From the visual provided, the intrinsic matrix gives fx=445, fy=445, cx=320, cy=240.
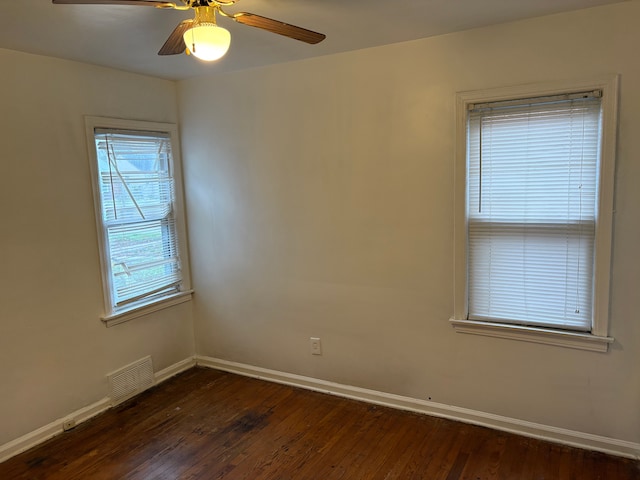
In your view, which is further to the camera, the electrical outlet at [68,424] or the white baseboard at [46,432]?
the electrical outlet at [68,424]

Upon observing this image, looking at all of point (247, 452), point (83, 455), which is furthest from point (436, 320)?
point (83, 455)

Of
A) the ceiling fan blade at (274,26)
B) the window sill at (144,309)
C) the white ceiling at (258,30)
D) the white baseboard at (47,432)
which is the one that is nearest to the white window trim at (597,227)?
the white ceiling at (258,30)

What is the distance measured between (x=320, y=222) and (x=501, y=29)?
1577 millimetres

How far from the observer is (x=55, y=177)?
2.78 m

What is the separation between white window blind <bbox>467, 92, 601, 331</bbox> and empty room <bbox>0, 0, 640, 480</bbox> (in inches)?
0.5

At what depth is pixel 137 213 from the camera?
3277 millimetres

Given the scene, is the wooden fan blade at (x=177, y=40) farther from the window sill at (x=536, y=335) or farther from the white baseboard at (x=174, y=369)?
the white baseboard at (x=174, y=369)

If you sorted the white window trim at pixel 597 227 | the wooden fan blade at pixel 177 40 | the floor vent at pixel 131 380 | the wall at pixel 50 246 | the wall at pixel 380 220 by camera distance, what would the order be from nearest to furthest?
1. the wooden fan blade at pixel 177 40
2. the white window trim at pixel 597 227
3. the wall at pixel 380 220
4. the wall at pixel 50 246
5. the floor vent at pixel 131 380

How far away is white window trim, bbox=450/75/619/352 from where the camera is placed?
224cm

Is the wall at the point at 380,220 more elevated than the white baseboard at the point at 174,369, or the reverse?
the wall at the point at 380,220

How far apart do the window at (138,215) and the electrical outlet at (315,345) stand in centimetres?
118

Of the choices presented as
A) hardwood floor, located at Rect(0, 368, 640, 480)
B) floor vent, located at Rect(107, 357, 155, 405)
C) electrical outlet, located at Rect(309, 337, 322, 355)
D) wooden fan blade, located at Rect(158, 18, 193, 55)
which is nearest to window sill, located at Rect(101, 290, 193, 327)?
floor vent, located at Rect(107, 357, 155, 405)

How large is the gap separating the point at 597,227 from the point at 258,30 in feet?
6.78

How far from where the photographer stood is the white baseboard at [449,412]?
8.01ft
